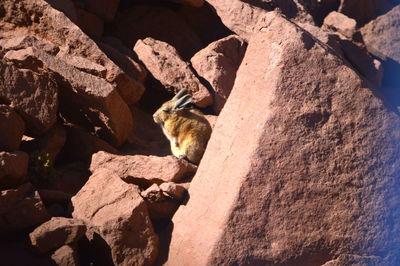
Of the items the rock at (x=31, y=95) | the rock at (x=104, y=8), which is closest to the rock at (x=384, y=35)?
the rock at (x=104, y=8)

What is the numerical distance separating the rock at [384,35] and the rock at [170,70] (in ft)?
10.6

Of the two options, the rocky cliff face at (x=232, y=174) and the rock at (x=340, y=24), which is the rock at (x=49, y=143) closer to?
the rocky cliff face at (x=232, y=174)

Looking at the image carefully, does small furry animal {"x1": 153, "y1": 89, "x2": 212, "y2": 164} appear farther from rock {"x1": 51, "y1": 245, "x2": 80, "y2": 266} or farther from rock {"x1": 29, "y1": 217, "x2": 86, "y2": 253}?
rock {"x1": 51, "y1": 245, "x2": 80, "y2": 266}

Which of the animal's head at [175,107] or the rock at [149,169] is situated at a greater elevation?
the animal's head at [175,107]

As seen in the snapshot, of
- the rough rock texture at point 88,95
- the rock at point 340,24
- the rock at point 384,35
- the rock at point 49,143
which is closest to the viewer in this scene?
the rock at point 49,143

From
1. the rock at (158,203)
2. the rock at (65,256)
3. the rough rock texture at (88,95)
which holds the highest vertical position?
the rough rock texture at (88,95)

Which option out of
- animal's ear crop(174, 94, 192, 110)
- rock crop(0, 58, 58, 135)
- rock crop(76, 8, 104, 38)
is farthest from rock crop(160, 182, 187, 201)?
rock crop(76, 8, 104, 38)

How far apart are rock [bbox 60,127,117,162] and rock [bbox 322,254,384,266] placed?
3173mm

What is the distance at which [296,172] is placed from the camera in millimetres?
4957

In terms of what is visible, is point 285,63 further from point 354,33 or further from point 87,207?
point 354,33

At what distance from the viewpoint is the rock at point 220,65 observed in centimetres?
794

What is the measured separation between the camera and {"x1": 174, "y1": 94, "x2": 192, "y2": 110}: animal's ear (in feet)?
23.4

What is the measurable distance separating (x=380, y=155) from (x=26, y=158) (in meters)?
3.36

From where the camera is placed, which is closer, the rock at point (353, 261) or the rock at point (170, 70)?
the rock at point (353, 261)
